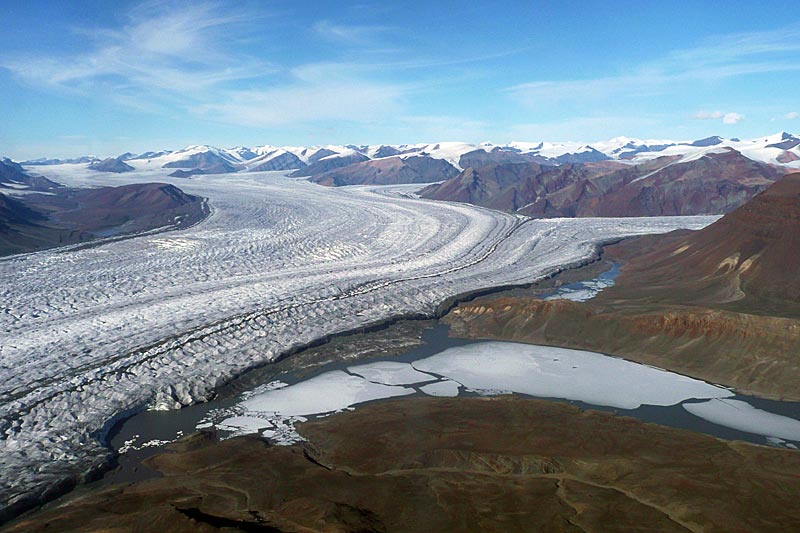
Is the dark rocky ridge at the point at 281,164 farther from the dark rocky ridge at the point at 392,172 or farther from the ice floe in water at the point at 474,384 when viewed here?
the ice floe in water at the point at 474,384

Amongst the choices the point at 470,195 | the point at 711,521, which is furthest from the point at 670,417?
the point at 470,195

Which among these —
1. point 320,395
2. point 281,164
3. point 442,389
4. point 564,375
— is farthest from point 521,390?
point 281,164

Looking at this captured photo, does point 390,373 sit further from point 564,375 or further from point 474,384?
point 564,375

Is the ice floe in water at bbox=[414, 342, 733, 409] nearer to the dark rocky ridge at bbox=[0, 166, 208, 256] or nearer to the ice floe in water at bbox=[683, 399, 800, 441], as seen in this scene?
the ice floe in water at bbox=[683, 399, 800, 441]

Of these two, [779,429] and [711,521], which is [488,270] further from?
[711,521]

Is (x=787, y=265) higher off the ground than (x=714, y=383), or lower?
higher

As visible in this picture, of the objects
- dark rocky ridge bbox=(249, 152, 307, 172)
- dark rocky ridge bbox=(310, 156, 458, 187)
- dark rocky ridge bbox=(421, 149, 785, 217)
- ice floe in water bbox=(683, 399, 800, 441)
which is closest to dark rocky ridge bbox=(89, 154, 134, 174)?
dark rocky ridge bbox=(249, 152, 307, 172)
